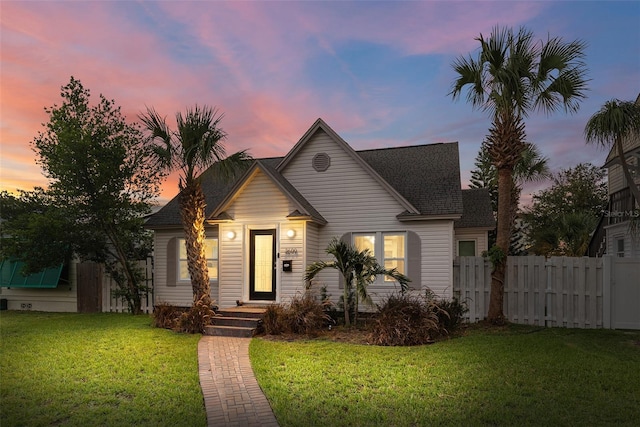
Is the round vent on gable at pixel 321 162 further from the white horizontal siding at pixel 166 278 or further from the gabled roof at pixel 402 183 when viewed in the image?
the white horizontal siding at pixel 166 278

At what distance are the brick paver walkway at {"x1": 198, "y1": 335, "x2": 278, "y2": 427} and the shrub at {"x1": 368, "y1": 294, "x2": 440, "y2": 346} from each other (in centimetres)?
309

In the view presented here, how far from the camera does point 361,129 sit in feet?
60.7

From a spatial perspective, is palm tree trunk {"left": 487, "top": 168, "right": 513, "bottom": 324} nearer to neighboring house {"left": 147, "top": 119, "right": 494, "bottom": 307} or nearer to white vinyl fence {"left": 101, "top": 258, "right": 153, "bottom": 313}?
neighboring house {"left": 147, "top": 119, "right": 494, "bottom": 307}

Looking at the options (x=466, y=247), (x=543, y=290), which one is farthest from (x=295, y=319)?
(x=466, y=247)

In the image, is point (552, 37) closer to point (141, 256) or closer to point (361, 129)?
point (361, 129)

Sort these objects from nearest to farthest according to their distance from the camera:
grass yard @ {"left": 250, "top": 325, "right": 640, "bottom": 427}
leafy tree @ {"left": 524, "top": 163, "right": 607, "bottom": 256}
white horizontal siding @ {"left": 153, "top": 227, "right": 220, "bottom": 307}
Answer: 1. grass yard @ {"left": 250, "top": 325, "right": 640, "bottom": 427}
2. white horizontal siding @ {"left": 153, "top": 227, "right": 220, "bottom": 307}
3. leafy tree @ {"left": 524, "top": 163, "right": 607, "bottom": 256}

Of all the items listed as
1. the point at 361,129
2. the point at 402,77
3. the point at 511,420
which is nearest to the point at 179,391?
the point at 511,420

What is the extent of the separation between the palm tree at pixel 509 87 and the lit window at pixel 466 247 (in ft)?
18.4

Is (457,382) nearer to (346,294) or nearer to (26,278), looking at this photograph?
(346,294)

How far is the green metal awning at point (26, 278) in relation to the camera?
50.3 ft

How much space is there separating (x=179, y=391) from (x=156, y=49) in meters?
10.6

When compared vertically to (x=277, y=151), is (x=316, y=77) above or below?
above

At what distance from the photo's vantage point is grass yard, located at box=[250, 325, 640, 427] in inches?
193

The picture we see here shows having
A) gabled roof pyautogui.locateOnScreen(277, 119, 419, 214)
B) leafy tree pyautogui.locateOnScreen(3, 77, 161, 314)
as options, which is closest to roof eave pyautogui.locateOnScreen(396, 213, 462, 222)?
gabled roof pyautogui.locateOnScreen(277, 119, 419, 214)
